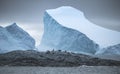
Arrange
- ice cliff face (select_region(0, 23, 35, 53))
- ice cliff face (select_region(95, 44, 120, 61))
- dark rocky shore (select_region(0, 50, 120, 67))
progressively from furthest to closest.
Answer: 1. ice cliff face (select_region(0, 23, 35, 53))
2. ice cliff face (select_region(95, 44, 120, 61))
3. dark rocky shore (select_region(0, 50, 120, 67))

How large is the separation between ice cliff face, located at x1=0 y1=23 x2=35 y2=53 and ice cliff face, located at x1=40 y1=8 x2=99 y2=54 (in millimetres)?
686

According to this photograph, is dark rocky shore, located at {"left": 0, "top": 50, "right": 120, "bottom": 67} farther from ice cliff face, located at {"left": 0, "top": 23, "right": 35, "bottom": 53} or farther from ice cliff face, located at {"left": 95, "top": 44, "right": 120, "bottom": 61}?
ice cliff face, located at {"left": 95, "top": 44, "right": 120, "bottom": 61}

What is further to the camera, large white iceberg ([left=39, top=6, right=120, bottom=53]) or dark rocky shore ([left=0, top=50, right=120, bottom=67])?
large white iceberg ([left=39, top=6, right=120, bottom=53])

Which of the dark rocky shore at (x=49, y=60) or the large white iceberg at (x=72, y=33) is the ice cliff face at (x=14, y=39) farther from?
the dark rocky shore at (x=49, y=60)

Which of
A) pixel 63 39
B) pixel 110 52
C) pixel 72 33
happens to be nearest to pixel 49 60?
pixel 72 33

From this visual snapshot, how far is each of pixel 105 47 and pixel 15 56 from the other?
11.1 feet

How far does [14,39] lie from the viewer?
35.2 feet

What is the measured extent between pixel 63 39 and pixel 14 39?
73.5 inches

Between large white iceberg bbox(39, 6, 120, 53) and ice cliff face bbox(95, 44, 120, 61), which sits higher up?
large white iceberg bbox(39, 6, 120, 53)

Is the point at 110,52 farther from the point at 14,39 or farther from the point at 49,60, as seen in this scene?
the point at 14,39

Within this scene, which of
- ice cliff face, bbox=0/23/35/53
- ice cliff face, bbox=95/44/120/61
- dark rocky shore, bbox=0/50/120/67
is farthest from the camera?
ice cliff face, bbox=0/23/35/53

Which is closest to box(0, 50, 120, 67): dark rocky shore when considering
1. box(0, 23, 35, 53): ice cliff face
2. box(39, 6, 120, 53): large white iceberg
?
box(0, 23, 35, 53): ice cliff face

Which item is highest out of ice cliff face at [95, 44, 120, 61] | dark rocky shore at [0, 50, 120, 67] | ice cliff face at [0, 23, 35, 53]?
ice cliff face at [0, 23, 35, 53]

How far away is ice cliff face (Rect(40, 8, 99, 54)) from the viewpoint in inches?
407
